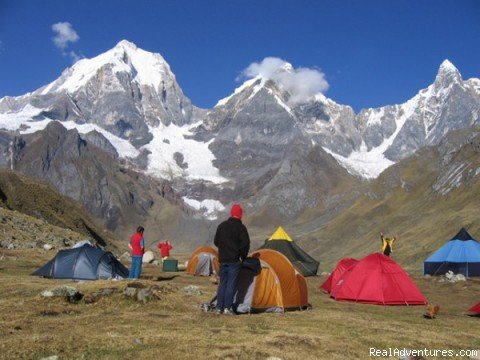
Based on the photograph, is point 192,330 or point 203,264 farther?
point 203,264

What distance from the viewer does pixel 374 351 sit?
1389 centimetres

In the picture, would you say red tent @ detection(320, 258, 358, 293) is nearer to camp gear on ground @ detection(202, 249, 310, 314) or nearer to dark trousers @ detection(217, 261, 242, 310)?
camp gear on ground @ detection(202, 249, 310, 314)

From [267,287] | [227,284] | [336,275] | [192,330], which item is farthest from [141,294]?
[336,275]

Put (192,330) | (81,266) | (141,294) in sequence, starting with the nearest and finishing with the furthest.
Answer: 1. (192,330)
2. (141,294)
3. (81,266)

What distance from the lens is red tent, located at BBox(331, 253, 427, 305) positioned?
26.0m

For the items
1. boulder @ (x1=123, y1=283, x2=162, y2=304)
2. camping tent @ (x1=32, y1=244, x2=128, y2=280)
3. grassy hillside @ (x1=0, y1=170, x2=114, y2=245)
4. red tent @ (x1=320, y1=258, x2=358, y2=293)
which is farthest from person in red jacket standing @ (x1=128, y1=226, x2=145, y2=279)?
grassy hillside @ (x1=0, y1=170, x2=114, y2=245)

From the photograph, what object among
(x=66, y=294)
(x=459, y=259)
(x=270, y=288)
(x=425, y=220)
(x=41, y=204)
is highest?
(x=425, y=220)

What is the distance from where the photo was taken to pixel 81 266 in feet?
97.3

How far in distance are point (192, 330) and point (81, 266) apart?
627 inches

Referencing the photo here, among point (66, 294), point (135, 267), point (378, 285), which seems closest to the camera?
point (66, 294)

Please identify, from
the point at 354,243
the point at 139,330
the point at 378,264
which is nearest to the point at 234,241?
the point at 139,330

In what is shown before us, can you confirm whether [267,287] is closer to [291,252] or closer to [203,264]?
[203,264]

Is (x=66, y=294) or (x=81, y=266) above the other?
(x=81, y=266)

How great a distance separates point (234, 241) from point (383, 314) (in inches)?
291
